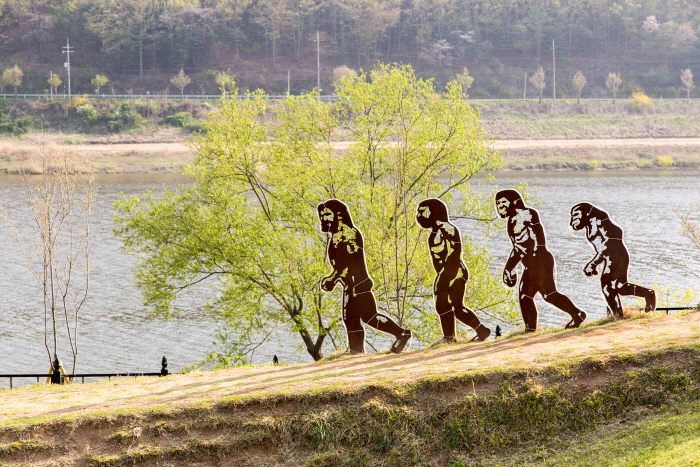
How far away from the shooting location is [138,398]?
10.3 metres

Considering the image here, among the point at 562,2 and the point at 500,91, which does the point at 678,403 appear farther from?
the point at 562,2

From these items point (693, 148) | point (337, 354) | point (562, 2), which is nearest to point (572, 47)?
point (562, 2)

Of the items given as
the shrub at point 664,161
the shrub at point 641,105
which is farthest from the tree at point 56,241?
the shrub at point 641,105

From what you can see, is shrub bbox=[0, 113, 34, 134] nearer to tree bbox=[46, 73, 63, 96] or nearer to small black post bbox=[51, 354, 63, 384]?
tree bbox=[46, 73, 63, 96]

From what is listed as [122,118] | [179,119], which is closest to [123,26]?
[122,118]

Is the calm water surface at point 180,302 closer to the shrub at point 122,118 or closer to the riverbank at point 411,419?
the riverbank at point 411,419

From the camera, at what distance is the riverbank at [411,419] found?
28.4 ft

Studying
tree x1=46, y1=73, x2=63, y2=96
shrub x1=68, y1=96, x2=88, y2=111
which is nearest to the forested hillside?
tree x1=46, y1=73, x2=63, y2=96

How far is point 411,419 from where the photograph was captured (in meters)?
9.01

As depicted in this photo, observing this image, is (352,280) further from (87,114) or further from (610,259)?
(87,114)

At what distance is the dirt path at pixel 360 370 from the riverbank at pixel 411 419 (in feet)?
0.23

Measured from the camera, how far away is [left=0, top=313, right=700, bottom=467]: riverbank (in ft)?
28.4

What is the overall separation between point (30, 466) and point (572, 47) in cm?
11650

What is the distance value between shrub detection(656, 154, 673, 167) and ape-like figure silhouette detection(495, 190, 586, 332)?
199 feet
